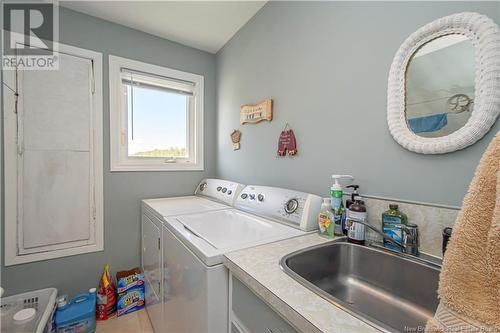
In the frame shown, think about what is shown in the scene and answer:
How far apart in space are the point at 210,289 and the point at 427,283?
78 cm

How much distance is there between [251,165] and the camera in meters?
1.85

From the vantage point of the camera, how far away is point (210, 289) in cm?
79

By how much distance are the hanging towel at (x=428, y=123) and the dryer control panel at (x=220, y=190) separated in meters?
1.15

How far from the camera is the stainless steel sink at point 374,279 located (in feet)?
2.40

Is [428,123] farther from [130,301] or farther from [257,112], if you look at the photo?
[130,301]

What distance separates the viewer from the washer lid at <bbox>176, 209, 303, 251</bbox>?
0.94 m

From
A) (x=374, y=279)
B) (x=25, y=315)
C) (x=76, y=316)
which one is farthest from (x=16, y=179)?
(x=374, y=279)

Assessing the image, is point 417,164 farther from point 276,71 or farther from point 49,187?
point 49,187

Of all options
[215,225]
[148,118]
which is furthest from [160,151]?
[215,225]

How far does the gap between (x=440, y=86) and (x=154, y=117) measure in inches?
86.9

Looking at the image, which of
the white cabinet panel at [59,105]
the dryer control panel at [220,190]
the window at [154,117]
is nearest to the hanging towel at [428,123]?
the dryer control panel at [220,190]

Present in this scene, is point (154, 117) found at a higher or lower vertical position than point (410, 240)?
higher

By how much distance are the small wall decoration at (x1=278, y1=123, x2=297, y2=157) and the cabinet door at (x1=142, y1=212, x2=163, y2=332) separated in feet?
3.28

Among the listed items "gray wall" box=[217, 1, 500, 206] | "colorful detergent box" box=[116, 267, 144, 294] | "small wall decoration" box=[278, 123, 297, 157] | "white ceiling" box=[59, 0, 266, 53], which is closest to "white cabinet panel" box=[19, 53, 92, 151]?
"white ceiling" box=[59, 0, 266, 53]
